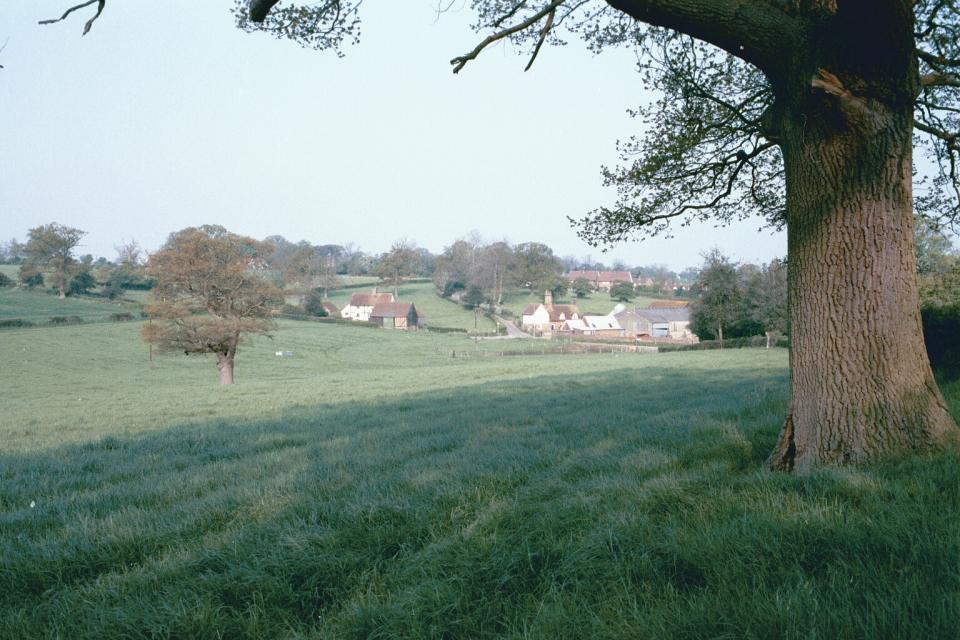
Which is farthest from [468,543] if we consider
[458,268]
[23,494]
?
[458,268]

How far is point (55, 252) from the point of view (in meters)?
77.4

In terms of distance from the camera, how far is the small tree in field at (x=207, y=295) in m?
34.7

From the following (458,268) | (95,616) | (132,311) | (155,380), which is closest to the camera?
(95,616)

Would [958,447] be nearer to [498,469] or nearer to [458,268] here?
[498,469]

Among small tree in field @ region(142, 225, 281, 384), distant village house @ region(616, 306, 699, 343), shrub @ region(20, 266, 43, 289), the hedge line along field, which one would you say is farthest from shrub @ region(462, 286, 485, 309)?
the hedge line along field

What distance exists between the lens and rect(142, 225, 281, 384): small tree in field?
34.7 metres

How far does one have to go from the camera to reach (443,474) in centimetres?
528

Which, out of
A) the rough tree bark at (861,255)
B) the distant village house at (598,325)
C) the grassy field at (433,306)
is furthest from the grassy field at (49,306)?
the rough tree bark at (861,255)

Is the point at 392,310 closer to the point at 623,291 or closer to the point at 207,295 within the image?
the point at 207,295

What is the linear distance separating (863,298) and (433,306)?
342ft

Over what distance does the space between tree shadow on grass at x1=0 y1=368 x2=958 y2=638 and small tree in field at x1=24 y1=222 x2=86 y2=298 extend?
87849 mm

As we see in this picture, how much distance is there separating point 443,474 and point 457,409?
7.14 metres

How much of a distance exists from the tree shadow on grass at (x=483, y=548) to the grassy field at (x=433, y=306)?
82290 mm

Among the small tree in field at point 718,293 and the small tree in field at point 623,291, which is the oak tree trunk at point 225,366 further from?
the small tree in field at point 623,291
